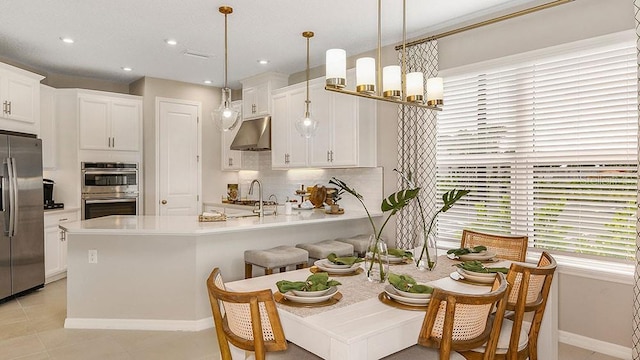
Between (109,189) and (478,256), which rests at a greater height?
(109,189)

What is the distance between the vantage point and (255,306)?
156cm

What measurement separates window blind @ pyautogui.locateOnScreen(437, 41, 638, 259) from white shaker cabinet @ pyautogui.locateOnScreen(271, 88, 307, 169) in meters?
1.82

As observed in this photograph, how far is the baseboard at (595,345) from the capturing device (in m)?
3.00

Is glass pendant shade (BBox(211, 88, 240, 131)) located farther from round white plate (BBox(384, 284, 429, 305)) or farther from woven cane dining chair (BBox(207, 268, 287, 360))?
round white plate (BBox(384, 284, 429, 305))

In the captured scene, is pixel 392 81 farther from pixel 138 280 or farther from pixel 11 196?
pixel 11 196

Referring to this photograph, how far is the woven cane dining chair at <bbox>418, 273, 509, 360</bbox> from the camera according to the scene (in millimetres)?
1567

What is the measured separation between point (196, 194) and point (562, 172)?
511 cm

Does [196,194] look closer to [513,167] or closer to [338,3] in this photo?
[338,3]

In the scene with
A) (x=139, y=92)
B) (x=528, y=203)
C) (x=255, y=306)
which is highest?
(x=139, y=92)

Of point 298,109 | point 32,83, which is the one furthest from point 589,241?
point 32,83

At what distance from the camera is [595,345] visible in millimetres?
3139

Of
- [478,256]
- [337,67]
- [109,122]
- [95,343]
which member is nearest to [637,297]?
[478,256]

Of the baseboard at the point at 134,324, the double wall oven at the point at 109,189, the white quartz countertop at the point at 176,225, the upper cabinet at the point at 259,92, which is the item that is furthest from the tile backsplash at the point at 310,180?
the baseboard at the point at 134,324

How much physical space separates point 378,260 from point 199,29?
310cm
